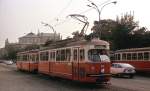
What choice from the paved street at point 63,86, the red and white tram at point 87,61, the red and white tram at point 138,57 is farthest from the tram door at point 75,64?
the red and white tram at point 138,57

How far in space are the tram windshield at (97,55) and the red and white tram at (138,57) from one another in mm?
15482

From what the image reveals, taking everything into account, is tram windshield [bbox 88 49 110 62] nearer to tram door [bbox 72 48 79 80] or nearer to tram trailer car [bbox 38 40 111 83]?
tram trailer car [bbox 38 40 111 83]

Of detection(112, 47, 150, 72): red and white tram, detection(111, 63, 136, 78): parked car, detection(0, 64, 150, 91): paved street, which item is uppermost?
detection(112, 47, 150, 72): red and white tram

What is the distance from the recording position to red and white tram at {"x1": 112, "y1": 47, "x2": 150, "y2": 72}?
1468 inches

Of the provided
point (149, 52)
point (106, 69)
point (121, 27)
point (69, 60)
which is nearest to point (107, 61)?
point (106, 69)

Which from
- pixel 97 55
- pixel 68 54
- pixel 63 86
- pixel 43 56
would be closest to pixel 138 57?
pixel 43 56

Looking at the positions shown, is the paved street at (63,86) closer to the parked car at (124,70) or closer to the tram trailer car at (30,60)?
the parked car at (124,70)

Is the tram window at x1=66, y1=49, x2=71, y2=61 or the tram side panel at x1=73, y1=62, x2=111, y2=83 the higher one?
the tram window at x1=66, y1=49, x2=71, y2=61

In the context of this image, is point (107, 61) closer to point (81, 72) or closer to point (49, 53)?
point (81, 72)

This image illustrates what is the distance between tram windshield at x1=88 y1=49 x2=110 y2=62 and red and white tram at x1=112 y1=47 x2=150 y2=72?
50.8ft

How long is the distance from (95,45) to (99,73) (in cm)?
167

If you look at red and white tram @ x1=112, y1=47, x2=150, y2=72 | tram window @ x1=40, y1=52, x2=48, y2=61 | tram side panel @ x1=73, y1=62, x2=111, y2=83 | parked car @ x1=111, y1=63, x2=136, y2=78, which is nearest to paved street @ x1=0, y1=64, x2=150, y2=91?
tram side panel @ x1=73, y1=62, x2=111, y2=83

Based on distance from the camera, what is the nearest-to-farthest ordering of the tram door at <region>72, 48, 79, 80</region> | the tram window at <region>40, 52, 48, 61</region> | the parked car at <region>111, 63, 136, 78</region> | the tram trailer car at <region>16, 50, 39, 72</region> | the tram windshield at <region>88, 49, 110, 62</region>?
1. the tram windshield at <region>88, 49, 110, 62</region>
2. the tram door at <region>72, 48, 79, 80</region>
3. the tram window at <region>40, 52, 48, 61</region>
4. the parked car at <region>111, 63, 136, 78</region>
5. the tram trailer car at <region>16, 50, 39, 72</region>

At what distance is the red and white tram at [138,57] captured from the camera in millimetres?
37281
